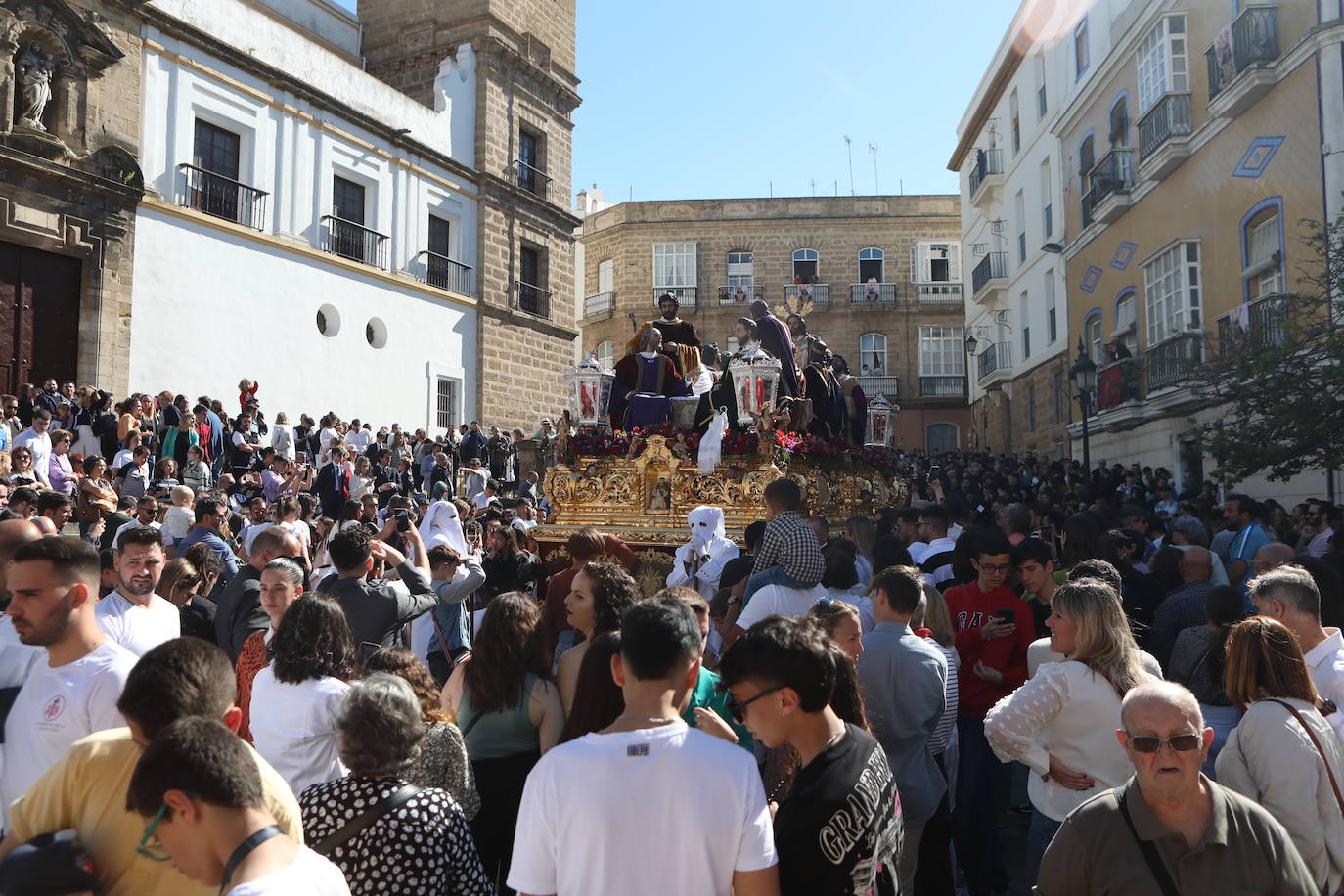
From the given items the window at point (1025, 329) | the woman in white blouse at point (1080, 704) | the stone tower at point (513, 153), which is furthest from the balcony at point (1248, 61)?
the stone tower at point (513, 153)

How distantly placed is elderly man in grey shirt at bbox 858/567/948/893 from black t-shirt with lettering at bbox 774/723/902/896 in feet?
4.26

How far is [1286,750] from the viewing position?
3176 mm

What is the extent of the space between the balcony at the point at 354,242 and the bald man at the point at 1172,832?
21.8 meters

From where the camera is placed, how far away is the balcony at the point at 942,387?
4059cm

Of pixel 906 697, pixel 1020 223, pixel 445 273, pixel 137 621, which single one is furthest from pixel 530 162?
pixel 906 697

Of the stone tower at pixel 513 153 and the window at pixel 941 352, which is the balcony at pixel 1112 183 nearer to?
the stone tower at pixel 513 153

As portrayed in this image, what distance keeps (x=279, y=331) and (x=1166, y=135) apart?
17.2 m

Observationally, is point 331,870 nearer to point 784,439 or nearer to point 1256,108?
point 784,439

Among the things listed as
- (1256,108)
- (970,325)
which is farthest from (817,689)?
(970,325)

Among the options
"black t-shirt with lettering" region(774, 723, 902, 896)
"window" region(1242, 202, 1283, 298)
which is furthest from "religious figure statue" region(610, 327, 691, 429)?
"window" region(1242, 202, 1283, 298)

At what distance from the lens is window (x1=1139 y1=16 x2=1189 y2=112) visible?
19.3 meters

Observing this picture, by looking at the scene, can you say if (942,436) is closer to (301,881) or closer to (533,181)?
(533,181)

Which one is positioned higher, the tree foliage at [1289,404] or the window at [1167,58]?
the window at [1167,58]

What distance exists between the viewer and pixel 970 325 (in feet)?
123
